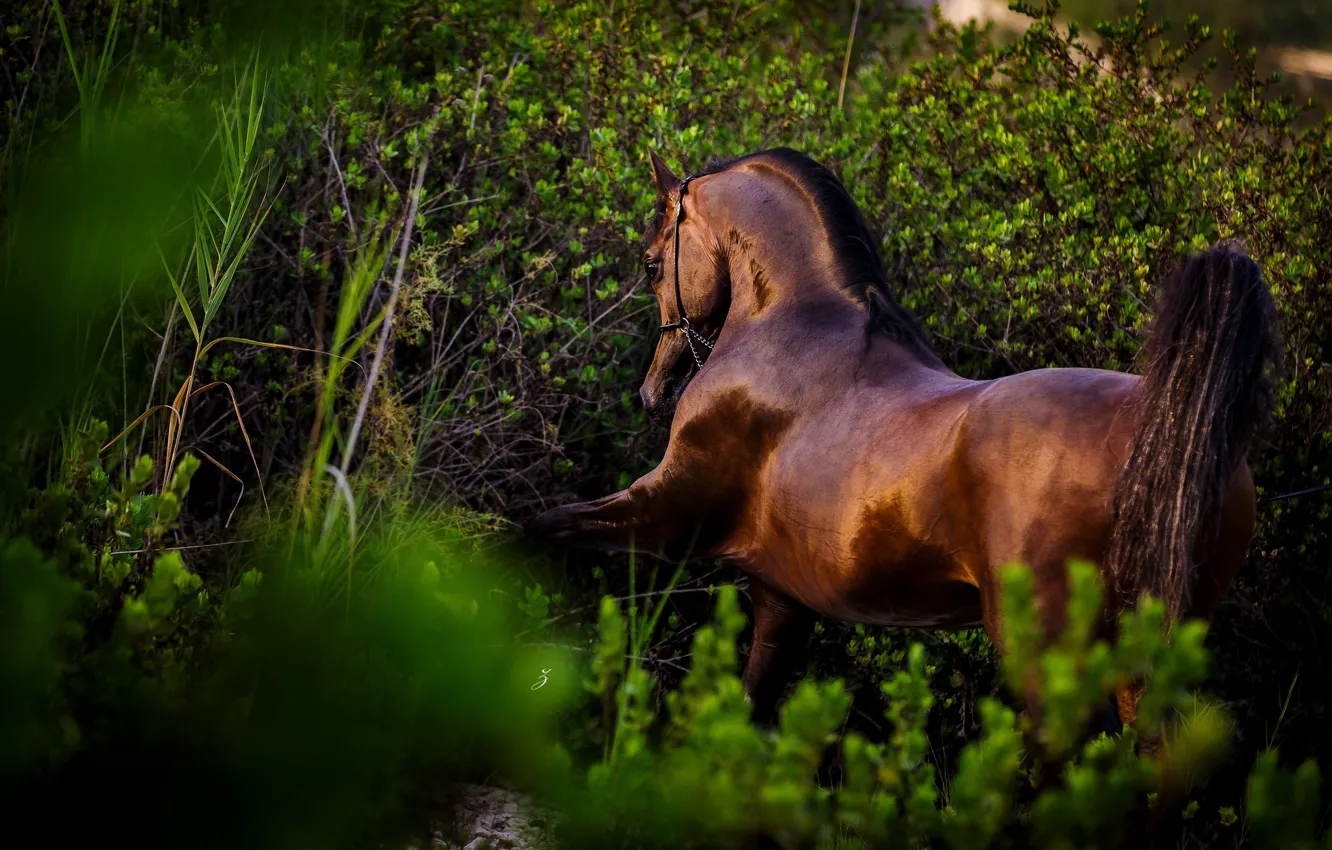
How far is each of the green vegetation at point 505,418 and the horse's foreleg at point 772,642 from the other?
32 centimetres

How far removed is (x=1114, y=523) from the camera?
2625 mm

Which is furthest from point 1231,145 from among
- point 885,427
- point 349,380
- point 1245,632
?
point 349,380

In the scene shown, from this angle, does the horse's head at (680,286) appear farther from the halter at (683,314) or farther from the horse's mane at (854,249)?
the horse's mane at (854,249)

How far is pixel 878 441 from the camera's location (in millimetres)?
3094

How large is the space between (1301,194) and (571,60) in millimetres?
3308

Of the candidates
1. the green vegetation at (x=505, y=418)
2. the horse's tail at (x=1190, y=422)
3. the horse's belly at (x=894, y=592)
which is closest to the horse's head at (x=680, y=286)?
the green vegetation at (x=505, y=418)

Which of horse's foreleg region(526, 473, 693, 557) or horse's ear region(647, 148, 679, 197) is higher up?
horse's ear region(647, 148, 679, 197)

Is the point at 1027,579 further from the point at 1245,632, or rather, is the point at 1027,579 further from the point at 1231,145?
the point at 1231,145

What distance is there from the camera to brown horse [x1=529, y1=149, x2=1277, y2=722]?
2619mm

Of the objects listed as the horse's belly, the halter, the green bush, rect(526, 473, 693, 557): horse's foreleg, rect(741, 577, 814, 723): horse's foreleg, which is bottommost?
rect(741, 577, 814, 723): horse's foreleg

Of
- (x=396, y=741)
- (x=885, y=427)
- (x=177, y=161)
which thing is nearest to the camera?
(x=396, y=741)

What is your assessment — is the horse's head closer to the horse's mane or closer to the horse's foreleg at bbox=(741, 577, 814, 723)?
the horse's mane

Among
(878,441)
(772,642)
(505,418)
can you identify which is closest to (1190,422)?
(878,441)

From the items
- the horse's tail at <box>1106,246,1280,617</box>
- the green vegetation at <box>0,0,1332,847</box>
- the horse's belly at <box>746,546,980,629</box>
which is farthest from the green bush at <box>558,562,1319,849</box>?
the horse's belly at <box>746,546,980,629</box>
